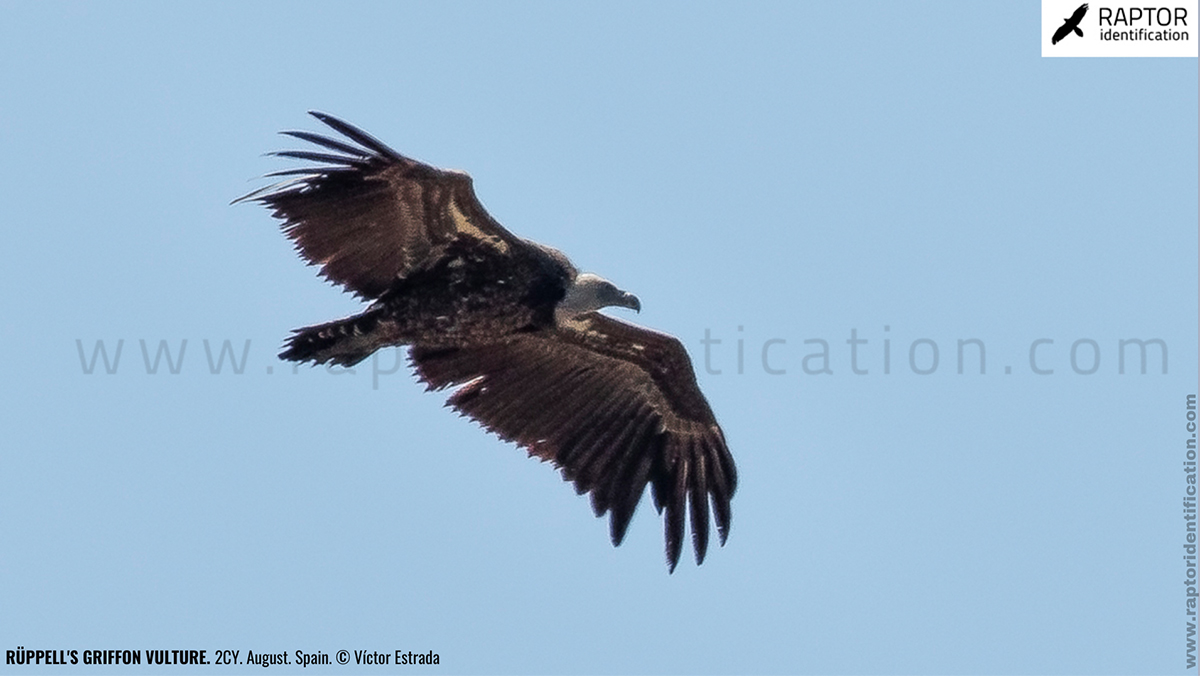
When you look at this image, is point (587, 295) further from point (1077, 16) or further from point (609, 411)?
point (1077, 16)

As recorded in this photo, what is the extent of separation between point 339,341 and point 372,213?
1.04 m

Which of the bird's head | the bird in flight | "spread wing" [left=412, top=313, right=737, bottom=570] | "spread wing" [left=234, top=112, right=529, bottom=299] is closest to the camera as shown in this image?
"spread wing" [left=234, top=112, right=529, bottom=299]

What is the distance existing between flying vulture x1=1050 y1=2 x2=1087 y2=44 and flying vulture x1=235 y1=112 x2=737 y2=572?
5.70m

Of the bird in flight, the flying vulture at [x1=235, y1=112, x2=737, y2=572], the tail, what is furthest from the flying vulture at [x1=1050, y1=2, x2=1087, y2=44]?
the tail

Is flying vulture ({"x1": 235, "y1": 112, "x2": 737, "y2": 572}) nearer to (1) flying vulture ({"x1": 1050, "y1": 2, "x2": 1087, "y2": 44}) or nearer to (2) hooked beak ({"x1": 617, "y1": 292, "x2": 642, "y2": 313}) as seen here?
(2) hooked beak ({"x1": 617, "y1": 292, "x2": 642, "y2": 313})

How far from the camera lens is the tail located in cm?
1378

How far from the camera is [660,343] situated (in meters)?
15.3

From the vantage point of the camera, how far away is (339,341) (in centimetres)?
1392

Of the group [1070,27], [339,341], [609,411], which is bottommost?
[609,411]

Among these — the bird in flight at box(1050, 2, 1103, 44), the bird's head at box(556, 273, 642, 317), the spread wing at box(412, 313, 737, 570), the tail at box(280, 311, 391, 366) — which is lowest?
the spread wing at box(412, 313, 737, 570)

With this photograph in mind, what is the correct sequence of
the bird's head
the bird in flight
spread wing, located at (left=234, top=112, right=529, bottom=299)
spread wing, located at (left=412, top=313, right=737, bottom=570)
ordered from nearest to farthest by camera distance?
1. spread wing, located at (left=234, top=112, right=529, bottom=299)
2. the bird's head
3. spread wing, located at (left=412, top=313, right=737, bottom=570)
4. the bird in flight

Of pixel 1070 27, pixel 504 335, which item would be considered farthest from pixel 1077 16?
pixel 504 335

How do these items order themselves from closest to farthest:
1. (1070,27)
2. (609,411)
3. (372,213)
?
(372,213) → (609,411) → (1070,27)

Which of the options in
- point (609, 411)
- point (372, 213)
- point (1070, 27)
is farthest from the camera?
point (1070, 27)
